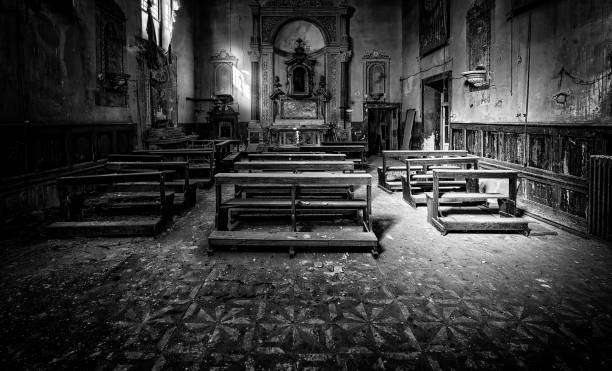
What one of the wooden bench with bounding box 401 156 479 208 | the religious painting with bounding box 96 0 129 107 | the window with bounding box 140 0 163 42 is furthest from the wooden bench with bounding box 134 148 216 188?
the window with bounding box 140 0 163 42

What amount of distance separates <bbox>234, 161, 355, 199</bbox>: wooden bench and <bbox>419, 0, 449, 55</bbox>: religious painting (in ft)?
22.5

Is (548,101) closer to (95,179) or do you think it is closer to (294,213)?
(294,213)

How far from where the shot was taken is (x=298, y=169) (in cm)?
613

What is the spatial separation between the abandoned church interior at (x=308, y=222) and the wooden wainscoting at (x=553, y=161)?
0.11 feet

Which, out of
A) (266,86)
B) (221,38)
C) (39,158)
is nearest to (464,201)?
(39,158)

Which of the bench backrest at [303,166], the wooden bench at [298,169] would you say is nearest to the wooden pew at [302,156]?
the wooden bench at [298,169]

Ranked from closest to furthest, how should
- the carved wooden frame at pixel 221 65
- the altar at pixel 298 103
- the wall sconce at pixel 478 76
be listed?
the wall sconce at pixel 478 76 → the altar at pixel 298 103 → the carved wooden frame at pixel 221 65

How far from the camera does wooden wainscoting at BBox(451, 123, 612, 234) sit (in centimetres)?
539

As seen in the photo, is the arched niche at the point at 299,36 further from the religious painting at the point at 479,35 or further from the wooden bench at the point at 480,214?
the wooden bench at the point at 480,214

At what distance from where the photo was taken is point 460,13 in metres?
10.3

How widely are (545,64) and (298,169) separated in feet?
14.1

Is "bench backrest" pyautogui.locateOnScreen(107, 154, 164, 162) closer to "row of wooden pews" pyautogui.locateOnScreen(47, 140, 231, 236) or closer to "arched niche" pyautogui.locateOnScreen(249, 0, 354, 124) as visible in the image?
"row of wooden pews" pyautogui.locateOnScreen(47, 140, 231, 236)

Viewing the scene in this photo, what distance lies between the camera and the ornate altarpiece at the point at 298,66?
1706 cm

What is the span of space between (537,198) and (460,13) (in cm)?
601
